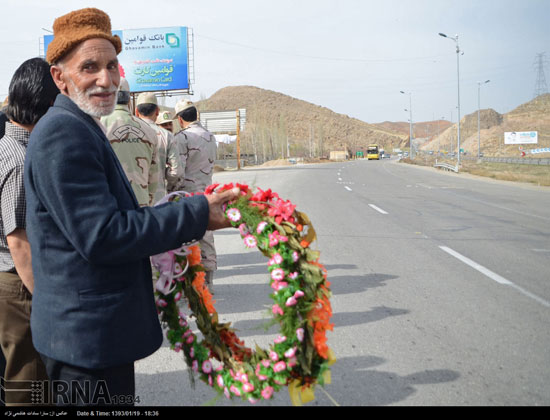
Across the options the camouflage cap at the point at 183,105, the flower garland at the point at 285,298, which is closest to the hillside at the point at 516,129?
the camouflage cap at the point at 183,105

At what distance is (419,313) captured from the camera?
17.1 ft

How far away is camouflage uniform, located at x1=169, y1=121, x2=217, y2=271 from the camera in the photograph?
588 cm

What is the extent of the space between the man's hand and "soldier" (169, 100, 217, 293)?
3.91m

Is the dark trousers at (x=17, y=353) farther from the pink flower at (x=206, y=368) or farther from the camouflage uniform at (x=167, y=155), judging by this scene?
the camouflage uniform at (x=167, y=155)

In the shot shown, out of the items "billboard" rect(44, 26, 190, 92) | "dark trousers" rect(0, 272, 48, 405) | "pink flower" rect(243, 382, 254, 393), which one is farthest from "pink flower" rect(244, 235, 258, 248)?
"billboard" rect(44, 26, 190, 92)

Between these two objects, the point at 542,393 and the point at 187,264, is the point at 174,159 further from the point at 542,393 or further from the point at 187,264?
the point at 542,393

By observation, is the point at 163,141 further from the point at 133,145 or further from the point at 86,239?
the point at 86,239

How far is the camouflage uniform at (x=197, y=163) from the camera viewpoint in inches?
231

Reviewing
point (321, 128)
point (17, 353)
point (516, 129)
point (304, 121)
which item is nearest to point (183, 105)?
point (17, 353)

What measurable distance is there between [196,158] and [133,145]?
6.06ft

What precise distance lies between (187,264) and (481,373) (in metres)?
2.74

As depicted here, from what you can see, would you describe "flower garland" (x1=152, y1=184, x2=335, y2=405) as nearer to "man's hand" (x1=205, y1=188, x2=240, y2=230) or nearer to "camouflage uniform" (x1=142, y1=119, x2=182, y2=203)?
"man's hand" (x1=205, y1=188, x2=240, y2=230)

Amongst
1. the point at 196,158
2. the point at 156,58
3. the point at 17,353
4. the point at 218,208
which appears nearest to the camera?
the point at 218,208

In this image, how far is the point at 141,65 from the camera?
33625 mm
